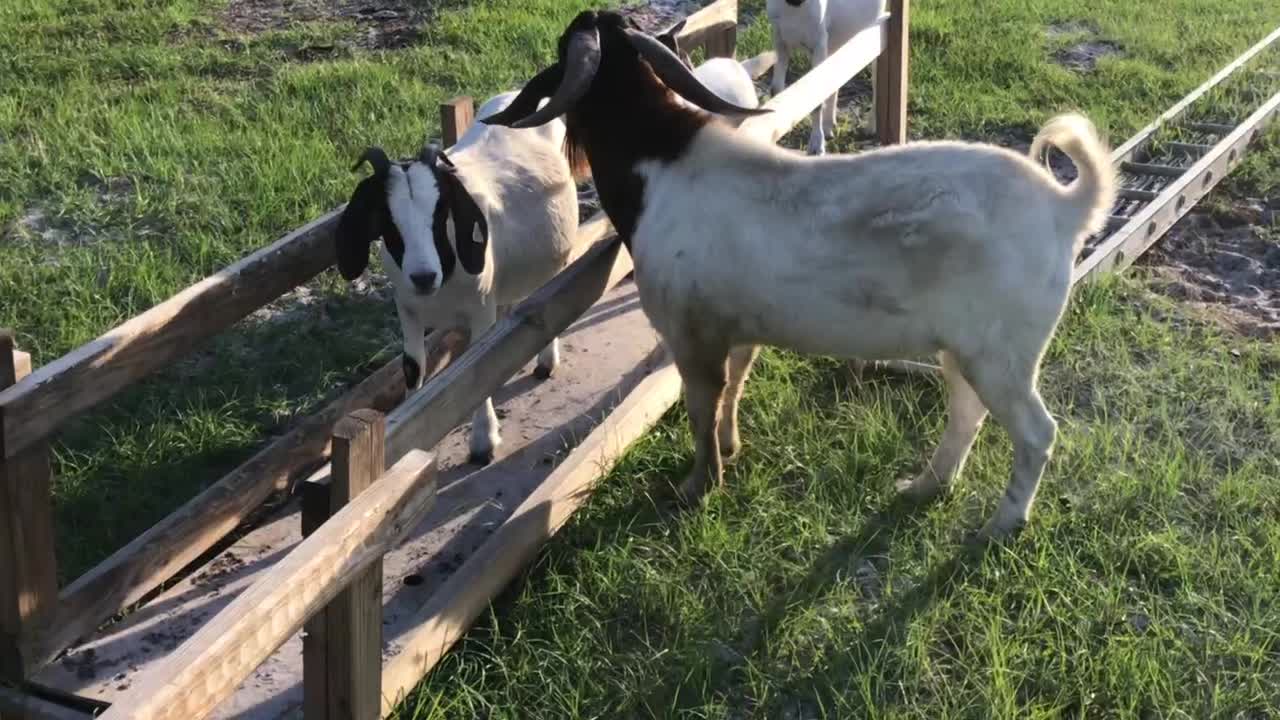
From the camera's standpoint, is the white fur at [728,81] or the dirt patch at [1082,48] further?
the dirt patch at [1082,48]

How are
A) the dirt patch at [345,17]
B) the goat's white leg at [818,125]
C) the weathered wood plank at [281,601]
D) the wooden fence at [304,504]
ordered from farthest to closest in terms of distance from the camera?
the dirt patch at [345,17] < the goat's white leg at [818,125] < the wooden fence at [304,504] < the weathered wood plank at [281,601]

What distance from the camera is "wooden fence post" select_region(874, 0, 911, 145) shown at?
671 centimetres

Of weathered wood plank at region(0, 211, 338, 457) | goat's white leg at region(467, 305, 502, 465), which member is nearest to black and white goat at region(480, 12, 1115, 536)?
weathered wood plank at region(0, 211, 338, 457)

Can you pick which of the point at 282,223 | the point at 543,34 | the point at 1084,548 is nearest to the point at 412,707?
the point at 1084,548

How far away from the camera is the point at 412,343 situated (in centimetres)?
520

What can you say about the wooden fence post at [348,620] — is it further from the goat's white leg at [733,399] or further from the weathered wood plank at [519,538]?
the goat's white leg at [733,399]

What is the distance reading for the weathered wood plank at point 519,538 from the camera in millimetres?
3840

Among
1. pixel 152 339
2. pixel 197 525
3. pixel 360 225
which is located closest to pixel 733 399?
pixel 360 225

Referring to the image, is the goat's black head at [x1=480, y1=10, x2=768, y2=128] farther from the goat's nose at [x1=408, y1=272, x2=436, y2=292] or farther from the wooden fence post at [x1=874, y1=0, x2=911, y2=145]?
the wooden fence post at [x1=874, y1=0, x2=911, y2=145]

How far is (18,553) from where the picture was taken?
3.70 m

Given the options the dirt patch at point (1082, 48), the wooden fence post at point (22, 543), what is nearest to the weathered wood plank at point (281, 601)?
the wooden fence post at point (22, 543)

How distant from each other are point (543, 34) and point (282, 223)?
369 centimetres

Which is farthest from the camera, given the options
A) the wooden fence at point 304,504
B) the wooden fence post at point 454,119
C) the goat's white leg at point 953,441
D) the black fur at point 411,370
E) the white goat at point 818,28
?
the white goat at point 818,28

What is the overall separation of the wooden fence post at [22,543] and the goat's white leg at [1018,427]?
108 inches
